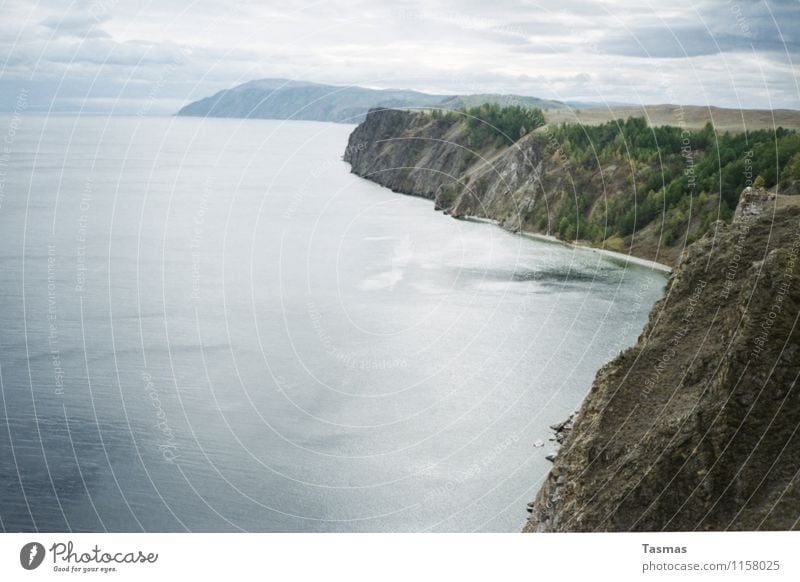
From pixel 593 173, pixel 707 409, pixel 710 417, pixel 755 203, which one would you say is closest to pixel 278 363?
pixel 755 203

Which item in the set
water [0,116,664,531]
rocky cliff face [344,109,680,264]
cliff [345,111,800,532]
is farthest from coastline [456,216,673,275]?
cliff [345,111,800,532]

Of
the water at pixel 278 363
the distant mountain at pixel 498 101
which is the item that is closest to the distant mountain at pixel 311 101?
the distant mountain at pixel 498 101

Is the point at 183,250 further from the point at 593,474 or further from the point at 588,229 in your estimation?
the point at 593,474
